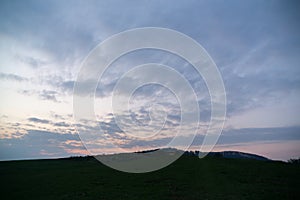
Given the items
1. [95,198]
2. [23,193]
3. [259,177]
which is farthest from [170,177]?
[23,193]

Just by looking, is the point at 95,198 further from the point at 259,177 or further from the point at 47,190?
the point at 259,177

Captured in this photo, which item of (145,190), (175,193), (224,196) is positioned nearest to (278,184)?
(224,196)

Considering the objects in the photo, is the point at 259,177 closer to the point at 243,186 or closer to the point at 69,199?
the point at 243,186

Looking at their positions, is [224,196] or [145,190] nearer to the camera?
[224,196]

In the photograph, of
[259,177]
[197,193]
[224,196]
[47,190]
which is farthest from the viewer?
[259,177]

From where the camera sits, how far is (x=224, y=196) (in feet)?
84.9

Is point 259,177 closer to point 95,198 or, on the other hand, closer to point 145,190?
point 145,190

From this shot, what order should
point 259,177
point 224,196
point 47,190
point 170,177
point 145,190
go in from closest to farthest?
point 224,196 < point 145,190 < point 47,190 < point 259,177 < point 170,177

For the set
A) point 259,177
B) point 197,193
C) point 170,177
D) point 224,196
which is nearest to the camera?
point 224,196

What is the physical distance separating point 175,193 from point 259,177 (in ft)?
50.7

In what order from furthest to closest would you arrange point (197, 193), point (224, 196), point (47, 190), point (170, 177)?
point (170, 177), point (47, 190), point (197, 193), point (224, 196)

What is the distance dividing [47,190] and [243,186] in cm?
2490

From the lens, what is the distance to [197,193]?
2778 centimetres

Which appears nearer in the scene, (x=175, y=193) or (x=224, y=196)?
(x=224, y=196)
